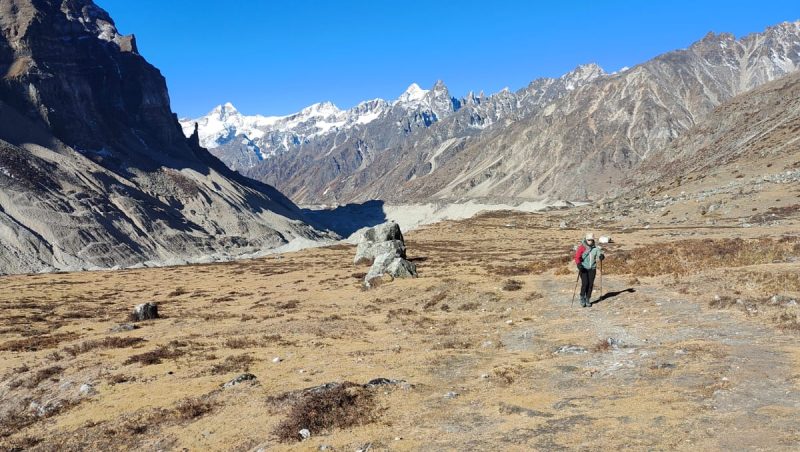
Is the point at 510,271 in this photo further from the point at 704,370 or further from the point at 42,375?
the point at 42,375

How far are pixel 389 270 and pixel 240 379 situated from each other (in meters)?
24.1

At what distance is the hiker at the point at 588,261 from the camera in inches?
872

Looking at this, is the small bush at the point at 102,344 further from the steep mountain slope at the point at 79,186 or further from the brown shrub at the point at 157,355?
the steep mountain slope at the point at 79,186

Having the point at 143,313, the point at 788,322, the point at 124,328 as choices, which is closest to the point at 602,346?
the point at 788,322

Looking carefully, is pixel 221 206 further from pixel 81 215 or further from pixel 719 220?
pixel 719 220

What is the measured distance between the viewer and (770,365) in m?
11.7

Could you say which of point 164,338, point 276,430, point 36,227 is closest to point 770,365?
point 276,430

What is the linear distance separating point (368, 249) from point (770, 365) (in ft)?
171

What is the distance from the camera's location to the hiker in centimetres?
2216

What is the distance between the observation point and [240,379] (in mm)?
15500

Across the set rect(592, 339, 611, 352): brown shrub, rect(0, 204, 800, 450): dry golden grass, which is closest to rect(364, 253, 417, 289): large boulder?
rect(0, 204, 800, 450): dry golden grass

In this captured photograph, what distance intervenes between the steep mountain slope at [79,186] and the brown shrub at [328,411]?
114 m

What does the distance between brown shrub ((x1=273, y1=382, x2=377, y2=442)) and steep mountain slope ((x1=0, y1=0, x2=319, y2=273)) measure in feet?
374

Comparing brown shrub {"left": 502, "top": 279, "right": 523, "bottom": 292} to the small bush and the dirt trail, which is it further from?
the small bush
